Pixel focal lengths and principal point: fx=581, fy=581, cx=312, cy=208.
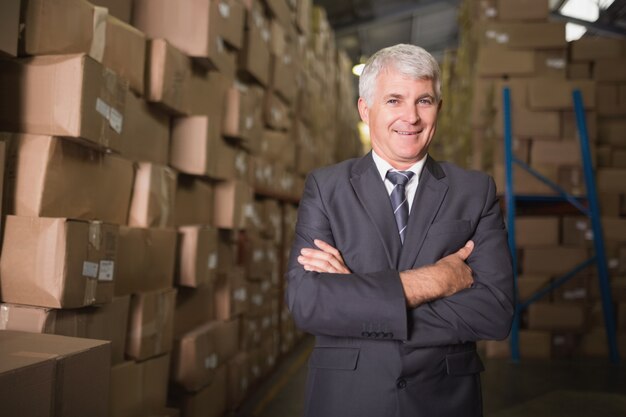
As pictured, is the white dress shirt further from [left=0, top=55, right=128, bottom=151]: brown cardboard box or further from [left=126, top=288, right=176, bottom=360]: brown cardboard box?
[left=126, top=288, right=176, bottom=360]: brown cardboard box

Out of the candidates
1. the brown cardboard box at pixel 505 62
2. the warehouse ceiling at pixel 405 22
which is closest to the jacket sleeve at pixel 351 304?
the brown cardboard box at pixel 505 62

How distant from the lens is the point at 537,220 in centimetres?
520

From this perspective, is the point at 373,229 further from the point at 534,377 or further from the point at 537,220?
the point at 537,220

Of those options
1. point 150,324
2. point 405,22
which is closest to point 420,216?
point 150,324

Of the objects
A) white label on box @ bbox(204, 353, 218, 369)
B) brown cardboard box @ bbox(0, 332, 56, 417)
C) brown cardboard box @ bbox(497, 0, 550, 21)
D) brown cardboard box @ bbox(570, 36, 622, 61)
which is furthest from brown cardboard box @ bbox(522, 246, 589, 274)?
brown cardboard box @ bbox(0, 332, 56, 417)

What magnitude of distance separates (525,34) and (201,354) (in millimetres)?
4024

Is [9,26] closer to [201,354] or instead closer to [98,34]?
[98,34]

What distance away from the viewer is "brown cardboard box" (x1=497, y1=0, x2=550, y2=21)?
516 centimetres

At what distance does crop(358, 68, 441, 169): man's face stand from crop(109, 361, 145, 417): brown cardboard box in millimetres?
1412

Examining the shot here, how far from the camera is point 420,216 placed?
5.20 feet

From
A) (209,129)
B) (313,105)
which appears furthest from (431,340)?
(313,105)

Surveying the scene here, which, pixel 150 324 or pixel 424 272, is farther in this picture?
pixel 150 324

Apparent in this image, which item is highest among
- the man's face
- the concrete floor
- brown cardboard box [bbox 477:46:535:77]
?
brown cardboard box [bbox 477:46:535:77]

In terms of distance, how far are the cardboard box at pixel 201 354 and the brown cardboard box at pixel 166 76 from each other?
116cm
